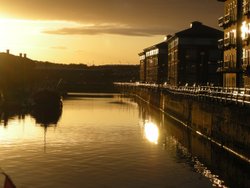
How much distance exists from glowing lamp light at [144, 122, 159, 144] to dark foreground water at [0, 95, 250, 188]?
14 centimetres

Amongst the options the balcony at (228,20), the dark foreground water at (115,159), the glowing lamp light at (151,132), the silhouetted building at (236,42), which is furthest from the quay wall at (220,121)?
the balcony at (228,20)

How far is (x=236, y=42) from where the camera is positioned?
8444 cm

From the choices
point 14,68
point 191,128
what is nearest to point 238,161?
point 191,128

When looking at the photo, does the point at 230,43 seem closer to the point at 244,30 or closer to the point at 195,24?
the point at 244,30

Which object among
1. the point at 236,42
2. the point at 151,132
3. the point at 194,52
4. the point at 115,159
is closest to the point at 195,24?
the point at 194,52

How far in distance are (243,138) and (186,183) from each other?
27.3 feet

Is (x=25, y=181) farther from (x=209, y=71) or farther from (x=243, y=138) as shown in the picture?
(x=209, y=71)

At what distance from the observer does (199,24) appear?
157m

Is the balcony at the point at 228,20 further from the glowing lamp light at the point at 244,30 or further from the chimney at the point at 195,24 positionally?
the chimney at the point at 195,24

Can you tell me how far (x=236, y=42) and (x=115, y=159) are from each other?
44.9m

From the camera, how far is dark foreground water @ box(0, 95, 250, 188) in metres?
38.2

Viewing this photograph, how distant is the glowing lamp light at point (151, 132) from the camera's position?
65137 mm

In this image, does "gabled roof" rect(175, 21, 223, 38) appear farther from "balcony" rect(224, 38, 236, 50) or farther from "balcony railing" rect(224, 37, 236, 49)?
"balcony railing" rect(224, 37, 236, 49)

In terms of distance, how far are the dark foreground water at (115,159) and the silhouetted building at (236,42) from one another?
46.4 feet
